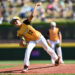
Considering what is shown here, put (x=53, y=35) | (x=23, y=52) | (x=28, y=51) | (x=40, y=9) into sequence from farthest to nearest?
1. (x=40, y=9)
2. (x=23, y=52)
3. (x=53, y=35)
4. (x=28, y=51)

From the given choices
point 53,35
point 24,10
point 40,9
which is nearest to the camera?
point 53,35

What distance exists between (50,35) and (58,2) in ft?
28.6

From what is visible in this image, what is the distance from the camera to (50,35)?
14.1m

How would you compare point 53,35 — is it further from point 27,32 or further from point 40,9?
point 40,9

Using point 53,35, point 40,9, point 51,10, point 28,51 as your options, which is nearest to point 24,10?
point 40,9

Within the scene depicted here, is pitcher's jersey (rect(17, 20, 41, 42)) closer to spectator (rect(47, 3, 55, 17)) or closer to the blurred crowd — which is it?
the blurred crowd

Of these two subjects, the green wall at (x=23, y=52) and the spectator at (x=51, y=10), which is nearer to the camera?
the green wall at (x=23, y=52)

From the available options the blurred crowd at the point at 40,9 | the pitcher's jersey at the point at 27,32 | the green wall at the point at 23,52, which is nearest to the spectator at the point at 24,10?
the blurred crowd at the point at 40,9

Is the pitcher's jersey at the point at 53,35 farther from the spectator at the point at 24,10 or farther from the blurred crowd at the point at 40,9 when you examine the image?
the spectator at the point at 24,10

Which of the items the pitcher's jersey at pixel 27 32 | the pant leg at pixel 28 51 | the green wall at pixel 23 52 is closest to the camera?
the pant leg at pixel 28 51

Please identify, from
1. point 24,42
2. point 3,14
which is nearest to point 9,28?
point 3,14

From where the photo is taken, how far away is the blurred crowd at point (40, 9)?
21.4m

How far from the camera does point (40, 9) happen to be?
2183 centimetres

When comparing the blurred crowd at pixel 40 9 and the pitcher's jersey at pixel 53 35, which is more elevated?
the blurred crowd at pixel 40 9
